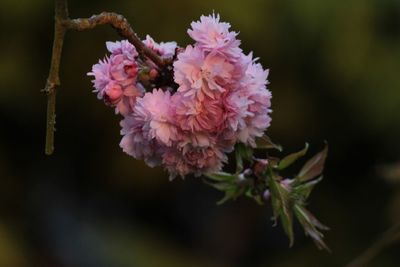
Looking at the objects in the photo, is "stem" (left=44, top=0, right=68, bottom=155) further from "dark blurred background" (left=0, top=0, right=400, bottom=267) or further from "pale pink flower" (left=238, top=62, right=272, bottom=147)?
"dark blurred background" (left=0, top=0, right=400, bottom=267)

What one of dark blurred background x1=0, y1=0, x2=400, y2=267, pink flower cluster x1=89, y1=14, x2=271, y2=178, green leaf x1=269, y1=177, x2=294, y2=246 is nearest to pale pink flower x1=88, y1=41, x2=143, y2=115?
pink flower cluster x1=89, y1=14, x2=271, y2=178

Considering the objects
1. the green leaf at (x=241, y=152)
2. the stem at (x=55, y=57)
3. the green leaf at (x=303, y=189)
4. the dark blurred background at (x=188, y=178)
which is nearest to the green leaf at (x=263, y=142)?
→ the green leaf at (x=241, y=152)

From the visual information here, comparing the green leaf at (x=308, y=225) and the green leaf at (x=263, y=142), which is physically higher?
the green leaf at (x=263, y=142)

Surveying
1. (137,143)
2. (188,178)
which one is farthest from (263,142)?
(188,178)

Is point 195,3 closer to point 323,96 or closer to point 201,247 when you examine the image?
point 323,96

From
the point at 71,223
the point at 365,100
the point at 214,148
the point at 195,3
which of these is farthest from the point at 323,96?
the point at 214,148

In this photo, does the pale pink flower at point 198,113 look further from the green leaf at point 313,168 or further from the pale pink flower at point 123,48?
the green leaf at point 313,168
